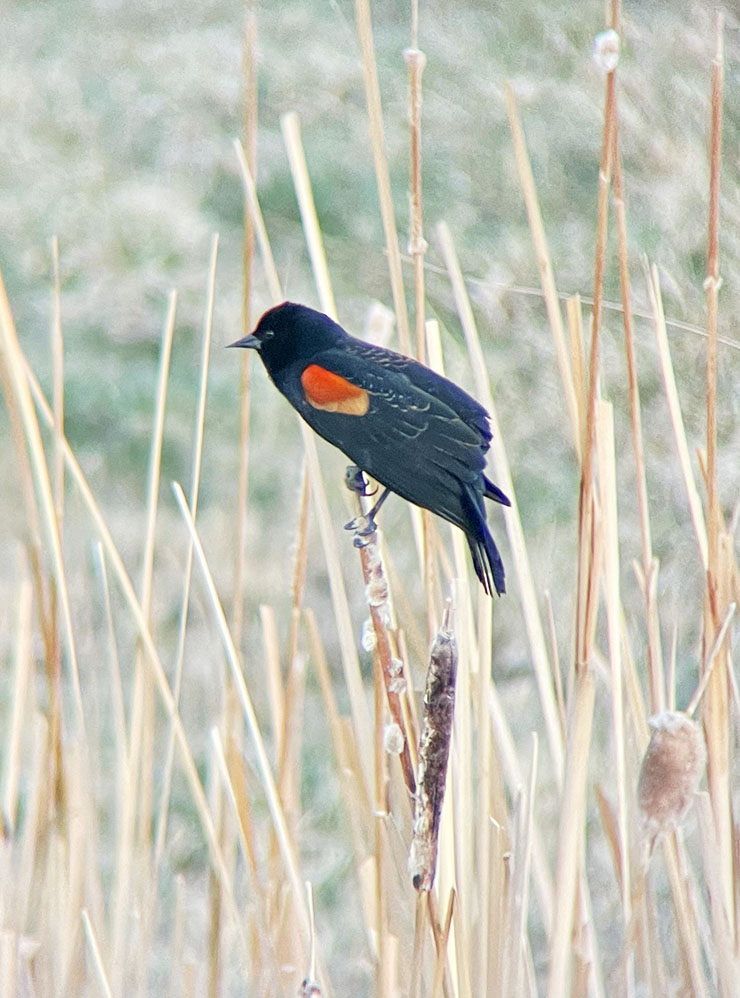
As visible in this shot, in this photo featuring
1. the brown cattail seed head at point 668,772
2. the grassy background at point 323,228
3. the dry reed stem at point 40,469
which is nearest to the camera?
the brown cattail seed head at point 668,772

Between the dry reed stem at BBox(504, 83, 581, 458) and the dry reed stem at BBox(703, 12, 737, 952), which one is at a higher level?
the dry reed stem at BBox(504, 83, 581, 458)

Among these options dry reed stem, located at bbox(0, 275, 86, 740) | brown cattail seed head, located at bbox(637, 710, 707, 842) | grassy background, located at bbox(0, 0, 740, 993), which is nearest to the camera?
brown cattail seed head, located at bbox(637, 710, 707, 842)

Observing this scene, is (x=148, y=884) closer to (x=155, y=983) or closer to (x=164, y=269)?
(x=155, y=983)

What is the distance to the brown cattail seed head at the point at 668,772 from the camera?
19.0 inches

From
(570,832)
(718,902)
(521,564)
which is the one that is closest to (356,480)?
(521,564)

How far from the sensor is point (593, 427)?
53 centimetres

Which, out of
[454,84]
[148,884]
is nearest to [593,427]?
[148,884]

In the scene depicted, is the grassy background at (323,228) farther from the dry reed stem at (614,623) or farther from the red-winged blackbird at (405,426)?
the red-winged blackbird at (405,426)

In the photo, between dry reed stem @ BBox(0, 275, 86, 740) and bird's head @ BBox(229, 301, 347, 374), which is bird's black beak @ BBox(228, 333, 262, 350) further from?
dry reed stem @ BBox(0, 275, 86, 740)

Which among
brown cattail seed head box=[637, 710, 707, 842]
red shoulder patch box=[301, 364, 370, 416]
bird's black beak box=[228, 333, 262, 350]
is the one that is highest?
bird's black beak box=[228, 333, 262, 350]

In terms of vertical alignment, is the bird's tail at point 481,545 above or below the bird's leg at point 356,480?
below

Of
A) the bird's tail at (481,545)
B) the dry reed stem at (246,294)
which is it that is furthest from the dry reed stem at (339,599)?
the bird's tail at (481,545)

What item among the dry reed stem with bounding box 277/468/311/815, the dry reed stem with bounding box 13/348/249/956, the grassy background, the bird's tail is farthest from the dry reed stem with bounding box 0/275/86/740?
the grassy background

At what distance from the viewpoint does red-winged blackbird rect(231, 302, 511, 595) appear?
1.65 feet
